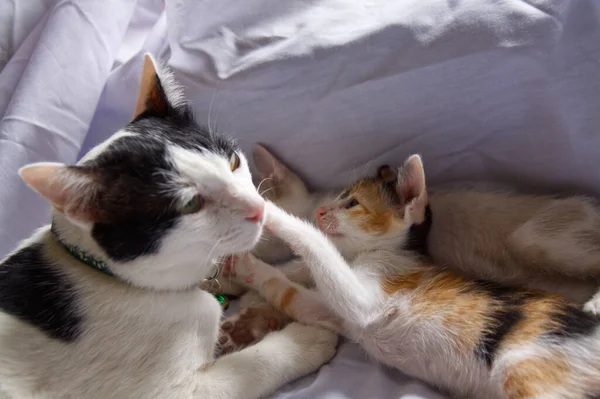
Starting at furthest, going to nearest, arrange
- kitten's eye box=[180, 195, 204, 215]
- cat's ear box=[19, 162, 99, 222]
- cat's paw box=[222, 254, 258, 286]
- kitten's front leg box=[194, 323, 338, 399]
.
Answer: cat's paw box=[222, 254, 258, 286] → kitten's front leg box=[194, 323, 338, 399] → kitten's eye box=[180, 195, 204, 215] → cat's ear box=[19, 162, 99, 222]

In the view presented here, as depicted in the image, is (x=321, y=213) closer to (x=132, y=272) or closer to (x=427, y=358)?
(x=427, y=358)

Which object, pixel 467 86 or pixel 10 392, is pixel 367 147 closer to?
pixel 467 86

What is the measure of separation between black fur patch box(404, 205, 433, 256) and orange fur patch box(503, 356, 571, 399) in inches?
15.1

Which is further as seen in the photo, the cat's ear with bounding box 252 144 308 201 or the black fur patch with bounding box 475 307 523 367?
the cat's ear with bounding box 252 144 308 201

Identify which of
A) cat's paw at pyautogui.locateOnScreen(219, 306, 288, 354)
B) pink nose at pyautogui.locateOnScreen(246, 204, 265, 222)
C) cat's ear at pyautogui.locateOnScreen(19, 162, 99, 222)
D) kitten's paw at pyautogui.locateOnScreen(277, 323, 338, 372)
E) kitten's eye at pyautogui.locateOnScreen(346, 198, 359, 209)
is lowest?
cat's paw at pyautogui.locateOnScreen(219, 306, 288, 354)

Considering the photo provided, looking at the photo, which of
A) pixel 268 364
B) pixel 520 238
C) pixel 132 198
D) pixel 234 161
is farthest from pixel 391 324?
pixel 132 198

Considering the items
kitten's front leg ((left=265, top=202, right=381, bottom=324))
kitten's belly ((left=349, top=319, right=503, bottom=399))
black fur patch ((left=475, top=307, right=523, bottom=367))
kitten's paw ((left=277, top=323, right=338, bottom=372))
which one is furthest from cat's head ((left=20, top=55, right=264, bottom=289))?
black fur patch ((left=475, top=307, right=523, bottom=367))

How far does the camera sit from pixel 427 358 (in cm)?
113

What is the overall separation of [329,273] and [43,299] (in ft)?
1.93

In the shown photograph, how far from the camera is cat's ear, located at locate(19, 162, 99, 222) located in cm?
81

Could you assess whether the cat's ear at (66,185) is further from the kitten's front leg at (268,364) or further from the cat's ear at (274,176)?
the cat's ear at (274,176)

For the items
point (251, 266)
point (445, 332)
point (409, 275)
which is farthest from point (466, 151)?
point (251, 266)

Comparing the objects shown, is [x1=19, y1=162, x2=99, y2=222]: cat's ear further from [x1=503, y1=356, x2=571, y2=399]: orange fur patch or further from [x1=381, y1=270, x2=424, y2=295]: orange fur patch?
[x1=503, y1=356, x2=571, y2=399]: orange fur patch

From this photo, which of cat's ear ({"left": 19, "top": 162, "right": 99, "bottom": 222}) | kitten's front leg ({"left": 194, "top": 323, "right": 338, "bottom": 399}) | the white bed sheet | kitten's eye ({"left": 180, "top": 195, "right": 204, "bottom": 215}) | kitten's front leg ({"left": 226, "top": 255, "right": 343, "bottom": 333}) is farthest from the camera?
kitten's front leg ({"left": 226, "top": 255, "right": 343, "bottom": 333})
